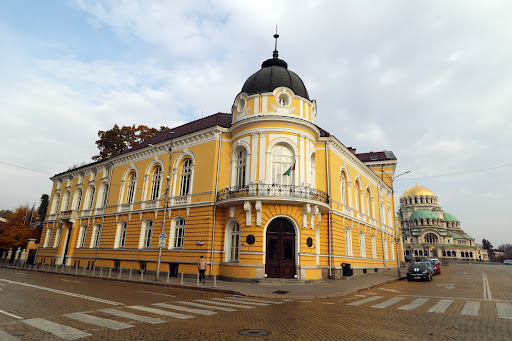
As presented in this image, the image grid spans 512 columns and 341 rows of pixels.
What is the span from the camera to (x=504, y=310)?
34.3 feet

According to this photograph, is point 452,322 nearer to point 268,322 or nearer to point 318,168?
point 268,322

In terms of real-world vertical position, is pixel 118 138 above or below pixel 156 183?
above

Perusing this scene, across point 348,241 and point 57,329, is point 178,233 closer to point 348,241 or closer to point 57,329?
point 348,241

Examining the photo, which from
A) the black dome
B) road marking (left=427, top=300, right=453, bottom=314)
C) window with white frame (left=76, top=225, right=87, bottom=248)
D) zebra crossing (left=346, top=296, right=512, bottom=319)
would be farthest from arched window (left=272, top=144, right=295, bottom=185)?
window with white frame (left=76, top=225, right=87, bottom=248)

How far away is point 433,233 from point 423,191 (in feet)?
56.8

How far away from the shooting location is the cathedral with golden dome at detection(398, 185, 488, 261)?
104 m

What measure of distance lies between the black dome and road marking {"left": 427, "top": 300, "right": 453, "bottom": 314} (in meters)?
16.4

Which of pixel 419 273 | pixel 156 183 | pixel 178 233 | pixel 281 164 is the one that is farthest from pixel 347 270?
pixel 156 183

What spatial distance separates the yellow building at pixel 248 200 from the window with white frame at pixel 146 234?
89 mm

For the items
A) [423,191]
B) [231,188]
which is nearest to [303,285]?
[231,188]

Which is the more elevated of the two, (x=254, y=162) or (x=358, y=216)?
(x=254, y=162)

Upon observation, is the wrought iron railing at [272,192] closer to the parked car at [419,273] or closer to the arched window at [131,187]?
the parked car at [419,273]

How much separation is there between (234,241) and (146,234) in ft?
32.3

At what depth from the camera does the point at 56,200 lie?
3997 cm
